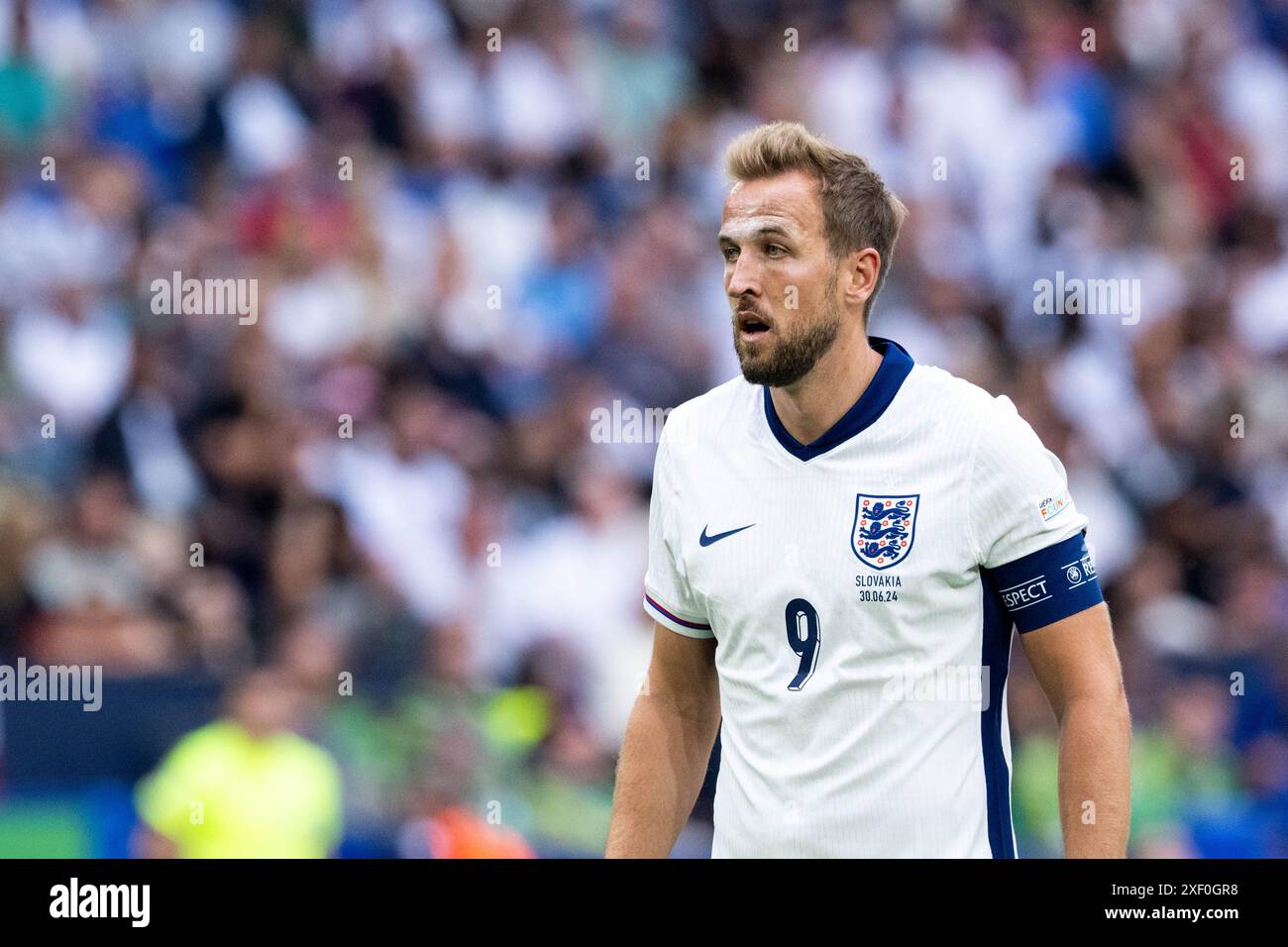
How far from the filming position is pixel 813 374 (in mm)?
3273

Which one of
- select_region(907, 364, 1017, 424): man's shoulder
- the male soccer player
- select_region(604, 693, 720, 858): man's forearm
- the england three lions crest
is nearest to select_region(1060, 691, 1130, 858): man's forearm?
the male soccer player

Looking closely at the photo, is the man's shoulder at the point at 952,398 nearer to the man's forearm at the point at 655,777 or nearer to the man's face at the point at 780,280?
the man's face at the point at 780,280

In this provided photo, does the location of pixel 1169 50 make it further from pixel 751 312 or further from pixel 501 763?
pixel 751 312

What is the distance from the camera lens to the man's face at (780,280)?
3.22 metres

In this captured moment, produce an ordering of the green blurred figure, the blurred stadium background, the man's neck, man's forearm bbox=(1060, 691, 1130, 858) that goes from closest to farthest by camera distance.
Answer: man's forearm bbox=(1060, 691, 1130, 858), the man's neck, the green blurred figure, the blurred stadium background

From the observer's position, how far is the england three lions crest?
312cm

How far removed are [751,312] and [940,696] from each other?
76cm

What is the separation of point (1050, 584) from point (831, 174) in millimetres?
857

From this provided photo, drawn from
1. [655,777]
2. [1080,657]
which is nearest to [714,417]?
[655,777]

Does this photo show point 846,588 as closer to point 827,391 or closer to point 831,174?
point 827,391

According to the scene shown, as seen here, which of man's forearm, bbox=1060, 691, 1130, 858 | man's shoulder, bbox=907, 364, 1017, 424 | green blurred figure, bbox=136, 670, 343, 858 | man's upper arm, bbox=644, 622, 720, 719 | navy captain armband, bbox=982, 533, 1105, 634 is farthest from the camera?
green blurred figure, bbox=136, 670, 343, 858

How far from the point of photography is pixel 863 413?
326 cm

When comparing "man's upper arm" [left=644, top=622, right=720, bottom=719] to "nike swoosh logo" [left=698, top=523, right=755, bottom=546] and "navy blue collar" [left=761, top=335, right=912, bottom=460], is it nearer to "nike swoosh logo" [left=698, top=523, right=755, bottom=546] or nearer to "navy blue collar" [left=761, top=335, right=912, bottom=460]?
"nike swoosh logo" [left=698, top=523, right=755, bottom=546]
